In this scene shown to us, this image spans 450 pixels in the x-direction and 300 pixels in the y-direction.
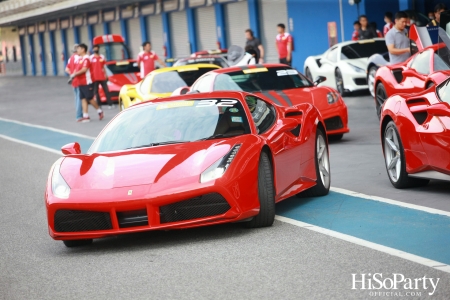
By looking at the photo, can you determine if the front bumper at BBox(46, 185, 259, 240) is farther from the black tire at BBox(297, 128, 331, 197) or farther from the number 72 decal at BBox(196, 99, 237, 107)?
the black tire at BBox(297, 128, 331, 197)

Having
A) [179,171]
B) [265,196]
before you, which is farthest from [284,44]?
[179,171]

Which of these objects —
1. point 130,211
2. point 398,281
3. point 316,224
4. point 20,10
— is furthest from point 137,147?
point 20,10

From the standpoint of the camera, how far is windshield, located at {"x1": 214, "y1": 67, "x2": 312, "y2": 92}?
46.4 feet

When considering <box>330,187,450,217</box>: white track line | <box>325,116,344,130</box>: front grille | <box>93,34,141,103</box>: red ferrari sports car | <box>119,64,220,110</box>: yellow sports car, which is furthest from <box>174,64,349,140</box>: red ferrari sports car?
<box>93,34,141,103</box>: red ferrari sports car

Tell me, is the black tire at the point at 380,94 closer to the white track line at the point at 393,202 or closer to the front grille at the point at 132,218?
the white track line at the point at 393,202

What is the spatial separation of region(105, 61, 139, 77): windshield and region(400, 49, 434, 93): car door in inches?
618

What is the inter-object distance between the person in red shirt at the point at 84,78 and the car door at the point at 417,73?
9565mm

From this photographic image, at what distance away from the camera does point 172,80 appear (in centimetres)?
1883

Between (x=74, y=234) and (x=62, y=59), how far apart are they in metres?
59.7

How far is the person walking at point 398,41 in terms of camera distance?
17.0 metres

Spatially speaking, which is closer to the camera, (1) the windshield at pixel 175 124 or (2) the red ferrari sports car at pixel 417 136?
(1) the windshield at pixel 175 124

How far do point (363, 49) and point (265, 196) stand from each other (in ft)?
56.3

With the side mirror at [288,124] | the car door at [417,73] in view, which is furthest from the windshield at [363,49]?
the side mirror at [288,124]

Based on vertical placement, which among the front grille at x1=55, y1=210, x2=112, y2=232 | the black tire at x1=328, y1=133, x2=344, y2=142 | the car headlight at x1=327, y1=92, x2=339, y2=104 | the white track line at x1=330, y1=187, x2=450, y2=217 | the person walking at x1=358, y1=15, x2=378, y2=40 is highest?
the person walking at x1=358, y1=15, x2=378, y2=40
